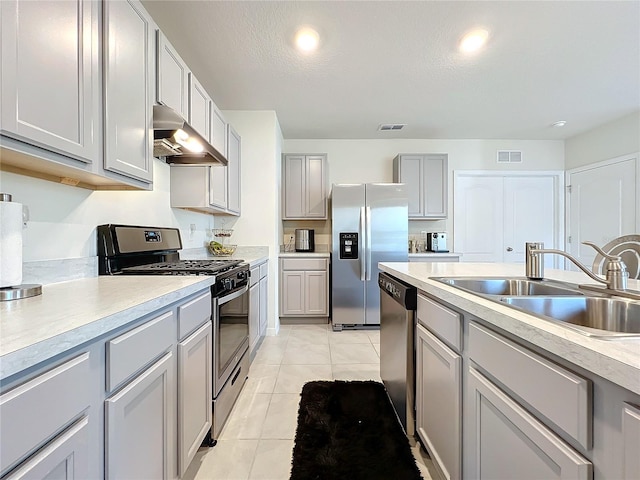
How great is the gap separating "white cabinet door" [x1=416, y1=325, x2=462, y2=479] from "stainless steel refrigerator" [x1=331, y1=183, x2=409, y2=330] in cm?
217

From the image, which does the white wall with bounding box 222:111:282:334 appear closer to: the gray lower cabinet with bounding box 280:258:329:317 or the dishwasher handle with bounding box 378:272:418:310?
the gray lower cabinet with bounding box 280:258:329:317

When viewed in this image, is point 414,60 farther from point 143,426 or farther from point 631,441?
point 143,426

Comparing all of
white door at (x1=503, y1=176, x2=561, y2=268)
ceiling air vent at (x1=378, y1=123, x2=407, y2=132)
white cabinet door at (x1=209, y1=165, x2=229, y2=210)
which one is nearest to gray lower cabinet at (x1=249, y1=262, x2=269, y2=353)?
white cabinet door at (x1=209, y1=165, x2=229, y2=210)

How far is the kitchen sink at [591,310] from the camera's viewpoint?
38.5 inches

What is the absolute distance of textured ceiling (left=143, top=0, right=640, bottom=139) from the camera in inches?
75.9

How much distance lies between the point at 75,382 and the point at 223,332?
1.05 meters

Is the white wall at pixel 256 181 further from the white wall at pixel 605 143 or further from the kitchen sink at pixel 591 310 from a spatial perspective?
the white wall at pixel 605 143

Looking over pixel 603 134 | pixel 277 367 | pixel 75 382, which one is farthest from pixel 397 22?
pixel 603 134

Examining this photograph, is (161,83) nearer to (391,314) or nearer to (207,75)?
(207,75)

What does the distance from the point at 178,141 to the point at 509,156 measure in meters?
4.73

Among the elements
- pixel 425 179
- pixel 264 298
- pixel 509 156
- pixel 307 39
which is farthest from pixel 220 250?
pixel 509 156

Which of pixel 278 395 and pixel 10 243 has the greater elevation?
pixel 10 243

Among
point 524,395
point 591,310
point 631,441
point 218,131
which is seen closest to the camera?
point 631,441

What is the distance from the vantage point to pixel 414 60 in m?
2.44
